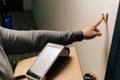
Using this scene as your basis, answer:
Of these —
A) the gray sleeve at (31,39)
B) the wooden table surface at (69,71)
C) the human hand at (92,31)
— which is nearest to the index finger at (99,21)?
the human hand at (92,31)

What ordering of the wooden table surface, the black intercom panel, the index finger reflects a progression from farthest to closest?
the index finger
the black intercom panel
the wooden table surface

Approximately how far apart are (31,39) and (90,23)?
44cm

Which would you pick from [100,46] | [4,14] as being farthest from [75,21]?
[4,14]

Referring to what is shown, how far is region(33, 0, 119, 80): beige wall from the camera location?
118 cm

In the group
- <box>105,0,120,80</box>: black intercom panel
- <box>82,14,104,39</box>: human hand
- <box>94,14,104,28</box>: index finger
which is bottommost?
<box>105,0,120,80</box>: black intercom panel

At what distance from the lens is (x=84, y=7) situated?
4.84 feet

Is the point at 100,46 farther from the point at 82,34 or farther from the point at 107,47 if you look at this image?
the point at 82,34

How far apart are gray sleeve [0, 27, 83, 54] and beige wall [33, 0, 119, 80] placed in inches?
7.0

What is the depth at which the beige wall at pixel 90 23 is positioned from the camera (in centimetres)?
118

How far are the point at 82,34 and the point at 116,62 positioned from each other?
22 centimetres

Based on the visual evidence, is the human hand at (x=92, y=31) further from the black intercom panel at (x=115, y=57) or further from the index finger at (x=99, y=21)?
the black intercom panel at (x=115, y=57)

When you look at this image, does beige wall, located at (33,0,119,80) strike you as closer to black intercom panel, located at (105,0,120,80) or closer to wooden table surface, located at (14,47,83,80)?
black intercom panel, located at (105,0,120,80)

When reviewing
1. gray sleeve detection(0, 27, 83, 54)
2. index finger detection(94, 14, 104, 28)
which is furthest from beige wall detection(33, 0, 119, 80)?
gray sleeve detection(0, 27, 83, 54)

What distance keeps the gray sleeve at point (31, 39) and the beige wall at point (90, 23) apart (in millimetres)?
177
